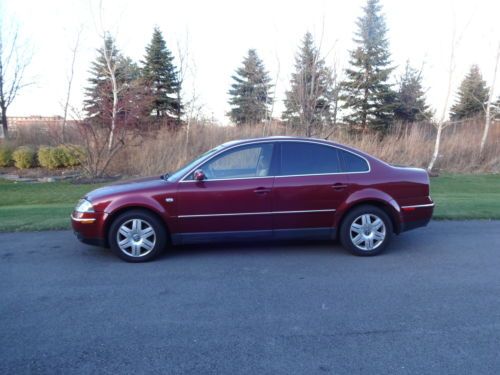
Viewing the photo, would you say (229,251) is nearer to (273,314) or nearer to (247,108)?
(273,314)

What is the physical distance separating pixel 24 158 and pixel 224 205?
16238 millimetres

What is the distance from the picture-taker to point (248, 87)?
3100 cm

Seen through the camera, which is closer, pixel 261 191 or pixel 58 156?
pixel 261 191

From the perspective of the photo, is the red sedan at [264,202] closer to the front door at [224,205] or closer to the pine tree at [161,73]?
the front door at [224,205]

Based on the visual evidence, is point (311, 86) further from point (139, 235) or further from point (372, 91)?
point (372, 91)

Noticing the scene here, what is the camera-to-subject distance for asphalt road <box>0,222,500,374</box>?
2.84m

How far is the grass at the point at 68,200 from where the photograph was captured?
24.8 ft

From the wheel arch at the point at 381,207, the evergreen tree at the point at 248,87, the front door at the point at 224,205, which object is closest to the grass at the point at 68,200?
the wheel arch at the point at 381,207

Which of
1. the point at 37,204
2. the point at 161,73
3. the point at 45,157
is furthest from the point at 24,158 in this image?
the point at 161,73

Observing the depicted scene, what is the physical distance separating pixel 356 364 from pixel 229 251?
9.72 ft

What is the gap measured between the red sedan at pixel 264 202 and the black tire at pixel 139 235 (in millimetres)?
14

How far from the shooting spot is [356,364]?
2785 millimetres

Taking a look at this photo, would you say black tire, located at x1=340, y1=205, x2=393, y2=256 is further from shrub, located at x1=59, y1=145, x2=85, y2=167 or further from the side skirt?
shrub, located at x1=59, y1=145, x2=85, y2=167

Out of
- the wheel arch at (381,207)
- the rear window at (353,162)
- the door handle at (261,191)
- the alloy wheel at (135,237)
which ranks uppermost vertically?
the rear window at (353,162)
